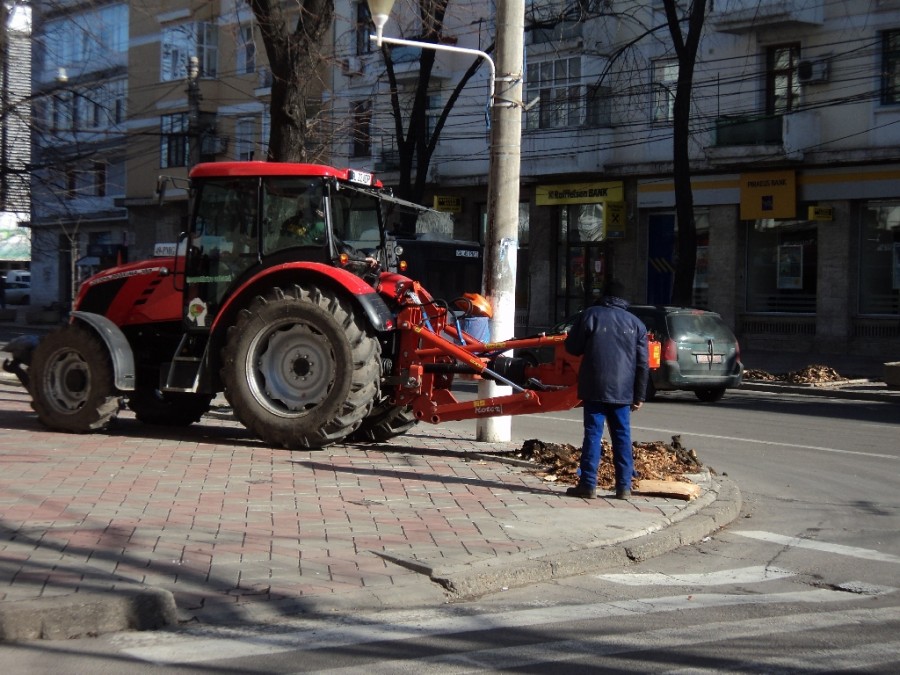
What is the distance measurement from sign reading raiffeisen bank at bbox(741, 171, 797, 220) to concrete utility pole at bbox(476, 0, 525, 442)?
64.9 ft

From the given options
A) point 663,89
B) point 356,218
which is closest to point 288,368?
point 356,218

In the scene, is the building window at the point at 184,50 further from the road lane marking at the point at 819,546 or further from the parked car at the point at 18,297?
the road lane marking at the point at 819,546

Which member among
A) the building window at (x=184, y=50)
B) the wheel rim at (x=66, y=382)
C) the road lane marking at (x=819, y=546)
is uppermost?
the building window at (x=184, y=50)

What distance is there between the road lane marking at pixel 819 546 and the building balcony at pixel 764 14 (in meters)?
23.9

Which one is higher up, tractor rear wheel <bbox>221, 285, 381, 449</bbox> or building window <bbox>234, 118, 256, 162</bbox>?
building window <bbox>234, 118, 256, 162</bbox>

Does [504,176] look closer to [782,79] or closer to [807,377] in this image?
[807,377]

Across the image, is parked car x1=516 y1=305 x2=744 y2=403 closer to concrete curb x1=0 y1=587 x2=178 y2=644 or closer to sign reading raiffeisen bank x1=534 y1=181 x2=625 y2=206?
concrete curb x1=0 y1=587 x2=178 y2=644

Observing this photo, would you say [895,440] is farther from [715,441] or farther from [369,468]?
[369,468]

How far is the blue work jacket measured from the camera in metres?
8.73

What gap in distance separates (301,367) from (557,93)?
25553 millimetres

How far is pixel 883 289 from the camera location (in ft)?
94.9

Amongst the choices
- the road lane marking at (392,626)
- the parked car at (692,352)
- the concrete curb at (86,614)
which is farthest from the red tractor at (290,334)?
the parked car at (692,352)

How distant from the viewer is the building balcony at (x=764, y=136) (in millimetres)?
29203

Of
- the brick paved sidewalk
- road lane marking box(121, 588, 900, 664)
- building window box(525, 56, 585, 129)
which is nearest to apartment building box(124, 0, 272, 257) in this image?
building window box(525, 56, 585, 129)
